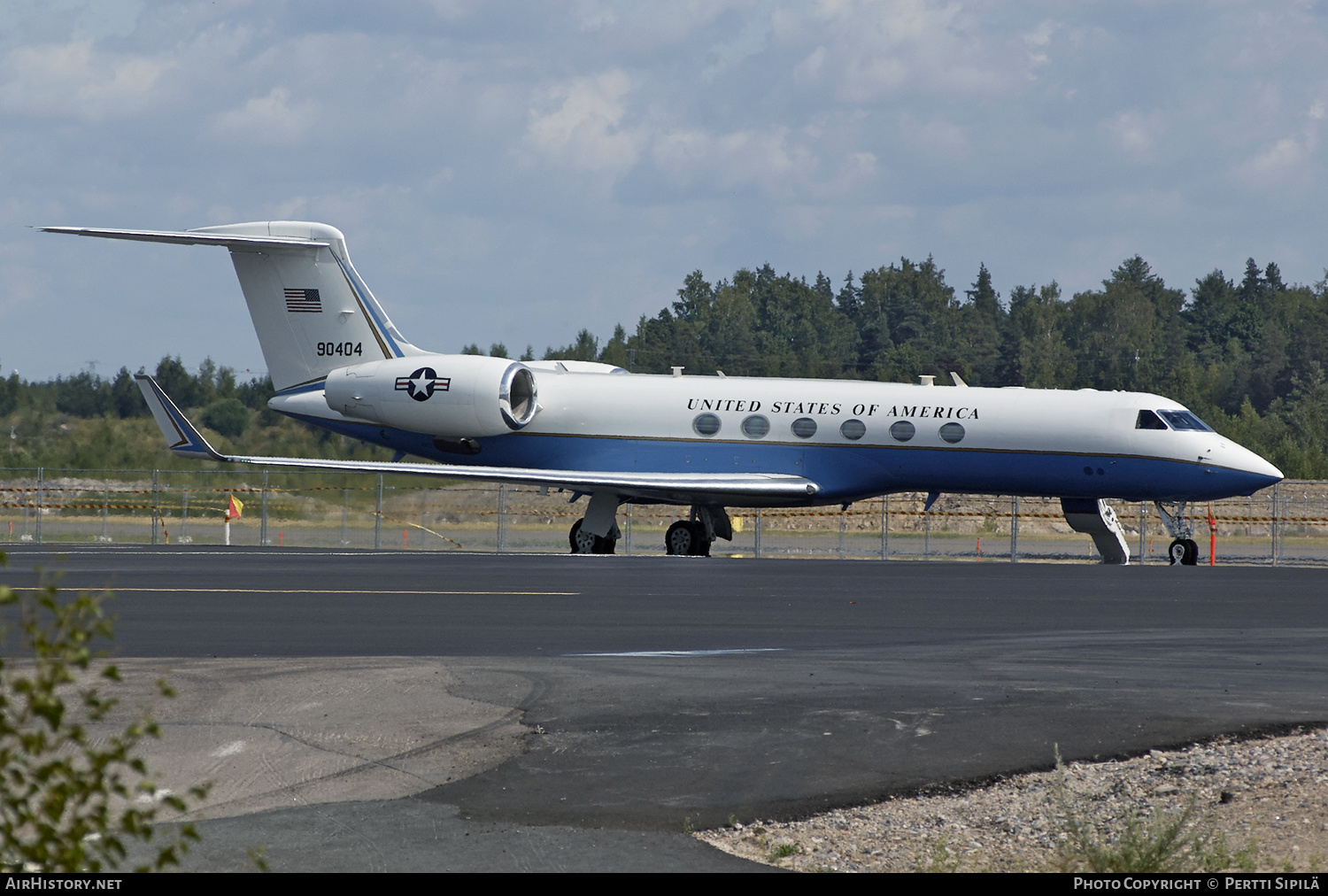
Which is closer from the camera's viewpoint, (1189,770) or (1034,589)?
(1189,770)

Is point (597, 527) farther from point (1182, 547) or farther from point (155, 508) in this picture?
point (155, 508)

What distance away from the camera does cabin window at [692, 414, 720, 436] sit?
26234mm

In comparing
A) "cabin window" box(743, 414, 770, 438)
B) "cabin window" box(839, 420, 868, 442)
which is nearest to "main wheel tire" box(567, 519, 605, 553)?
"cabin window" box(743, 414, 770, 438)

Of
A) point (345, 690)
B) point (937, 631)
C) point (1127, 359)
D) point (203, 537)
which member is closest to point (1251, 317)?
point (1127, 359)

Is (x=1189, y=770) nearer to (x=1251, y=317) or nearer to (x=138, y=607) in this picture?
(x=138, y=607)

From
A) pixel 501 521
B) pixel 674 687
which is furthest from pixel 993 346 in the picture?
pixel 674 687

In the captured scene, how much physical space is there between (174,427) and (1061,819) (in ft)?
70.7

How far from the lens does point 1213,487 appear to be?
23562 millimetres

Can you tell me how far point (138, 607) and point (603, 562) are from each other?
908 centimetres

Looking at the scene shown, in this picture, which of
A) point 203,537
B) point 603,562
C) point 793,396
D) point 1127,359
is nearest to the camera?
point 603,562

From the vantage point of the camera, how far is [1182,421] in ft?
78.8

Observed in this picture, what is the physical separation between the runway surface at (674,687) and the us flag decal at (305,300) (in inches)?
420

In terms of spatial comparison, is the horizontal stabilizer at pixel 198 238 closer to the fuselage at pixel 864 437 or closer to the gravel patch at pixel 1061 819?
the fuselage at pixel 864 437

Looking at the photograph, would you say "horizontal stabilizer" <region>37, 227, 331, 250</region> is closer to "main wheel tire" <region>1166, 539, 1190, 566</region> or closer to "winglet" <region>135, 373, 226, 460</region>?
"winglet" <region>135, 373, 226, 460</region>
